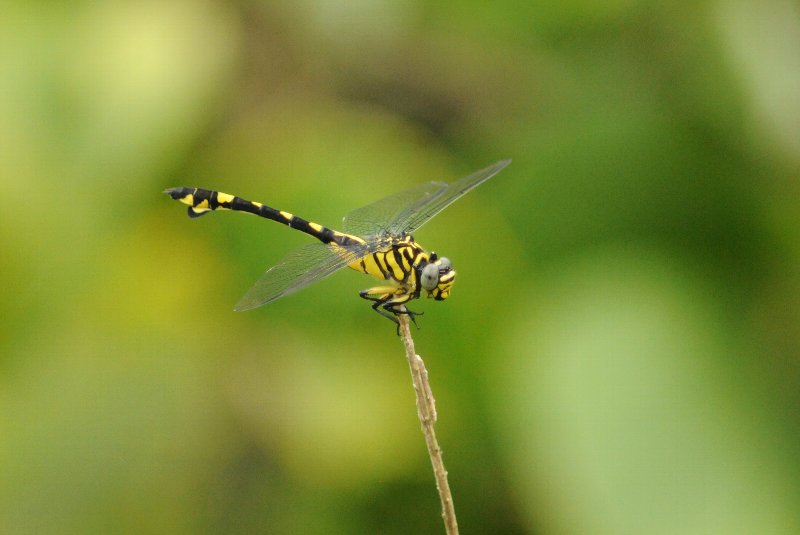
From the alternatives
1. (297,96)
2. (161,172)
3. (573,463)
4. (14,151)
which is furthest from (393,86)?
(573,463)

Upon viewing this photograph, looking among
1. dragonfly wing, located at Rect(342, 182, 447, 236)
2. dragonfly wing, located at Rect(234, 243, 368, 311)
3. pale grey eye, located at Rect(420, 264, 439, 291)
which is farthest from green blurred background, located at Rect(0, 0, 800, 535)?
pale grey eye, located at Rect(420, 264, 439, 291)

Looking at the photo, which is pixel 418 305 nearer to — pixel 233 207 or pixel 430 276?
pixel 233 207

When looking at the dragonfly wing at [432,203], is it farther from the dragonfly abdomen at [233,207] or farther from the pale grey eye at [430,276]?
the pale grey eye at [430,276]

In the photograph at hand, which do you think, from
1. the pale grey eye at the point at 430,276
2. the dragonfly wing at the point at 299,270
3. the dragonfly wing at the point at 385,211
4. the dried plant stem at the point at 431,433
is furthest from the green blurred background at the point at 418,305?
the dried plant stem at the point at 431,433

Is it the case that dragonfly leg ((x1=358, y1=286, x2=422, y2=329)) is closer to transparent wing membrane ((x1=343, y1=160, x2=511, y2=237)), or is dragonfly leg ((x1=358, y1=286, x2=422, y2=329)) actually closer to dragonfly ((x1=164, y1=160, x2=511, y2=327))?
dragonfly ((x1=164, y1=160, x2=511, y2=327))

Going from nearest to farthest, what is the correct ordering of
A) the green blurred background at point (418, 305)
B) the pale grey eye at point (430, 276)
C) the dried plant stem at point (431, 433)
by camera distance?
1. the dried plant stem at point (431, 433)
2. the pale grey eye at point (430, 276)
3. the green blurred background at point (418, 305)

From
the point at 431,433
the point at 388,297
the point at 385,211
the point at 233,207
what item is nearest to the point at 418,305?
the point at 385,211
